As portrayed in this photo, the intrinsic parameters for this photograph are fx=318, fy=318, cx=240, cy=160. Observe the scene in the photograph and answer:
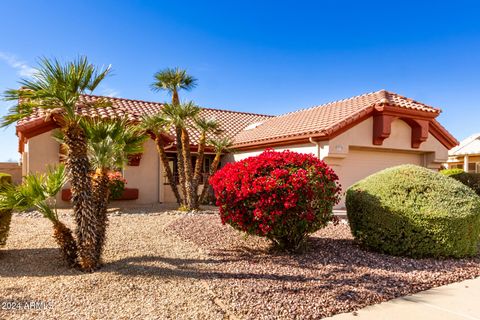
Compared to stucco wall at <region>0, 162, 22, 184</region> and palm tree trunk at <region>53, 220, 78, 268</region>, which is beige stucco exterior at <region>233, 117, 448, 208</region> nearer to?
palm tree trunk at <region>53, 220, 78, 268</region>

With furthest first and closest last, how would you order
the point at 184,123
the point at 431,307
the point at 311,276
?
1. the point at 184,123
2. the point at 311,276
3. the point at 431,307

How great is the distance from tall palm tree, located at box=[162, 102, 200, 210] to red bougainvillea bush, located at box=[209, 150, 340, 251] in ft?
17.3

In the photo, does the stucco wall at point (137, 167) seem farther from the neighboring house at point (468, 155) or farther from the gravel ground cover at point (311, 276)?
the neighboring house at point (468, 155)

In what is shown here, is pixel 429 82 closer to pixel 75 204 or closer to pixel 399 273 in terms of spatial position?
pixel 399 273

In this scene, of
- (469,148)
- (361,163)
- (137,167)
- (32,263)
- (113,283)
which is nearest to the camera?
(113,283)

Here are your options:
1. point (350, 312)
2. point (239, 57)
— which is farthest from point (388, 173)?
point (239, 57)

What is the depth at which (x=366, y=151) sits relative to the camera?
46.5 ft

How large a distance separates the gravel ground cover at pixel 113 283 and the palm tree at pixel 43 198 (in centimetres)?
39

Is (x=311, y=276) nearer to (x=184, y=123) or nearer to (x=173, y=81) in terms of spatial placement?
(x=184, y=123)

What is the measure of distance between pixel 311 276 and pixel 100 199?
3868mm

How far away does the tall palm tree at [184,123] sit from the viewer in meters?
11.6

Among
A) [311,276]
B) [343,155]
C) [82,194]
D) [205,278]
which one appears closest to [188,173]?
[343,155]

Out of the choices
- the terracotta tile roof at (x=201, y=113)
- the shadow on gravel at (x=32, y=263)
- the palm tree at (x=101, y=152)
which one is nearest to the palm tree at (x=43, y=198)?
the shadow on gravel at (x=32, y=263)

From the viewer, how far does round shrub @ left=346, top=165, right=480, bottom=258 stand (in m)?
6.43
